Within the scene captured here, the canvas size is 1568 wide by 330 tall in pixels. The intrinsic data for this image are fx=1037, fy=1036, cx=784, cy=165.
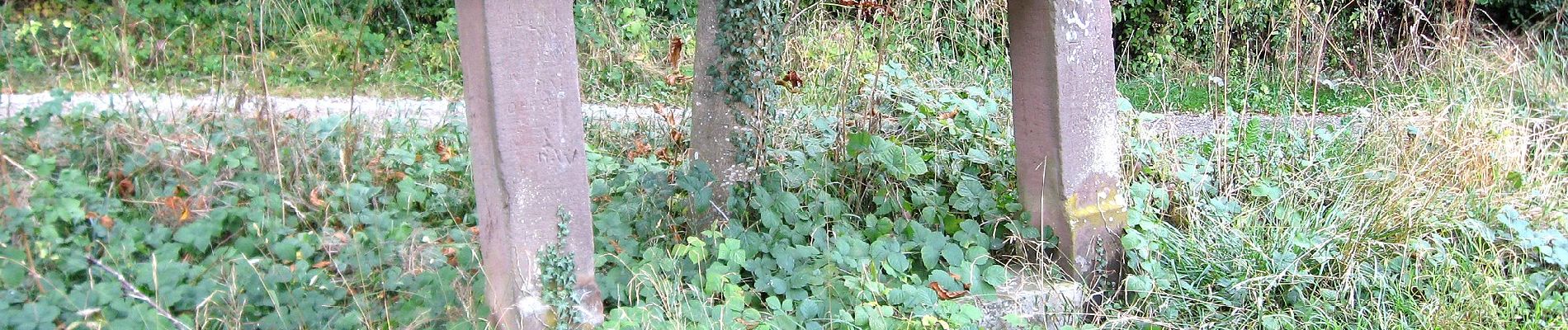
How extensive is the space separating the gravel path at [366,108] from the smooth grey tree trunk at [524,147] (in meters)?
1.83

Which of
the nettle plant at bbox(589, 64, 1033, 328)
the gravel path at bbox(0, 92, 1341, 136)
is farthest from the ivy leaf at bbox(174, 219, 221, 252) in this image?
the nettle plant at bbox(589, 64, 1033, 328)

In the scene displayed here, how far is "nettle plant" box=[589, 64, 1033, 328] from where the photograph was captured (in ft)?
10.1

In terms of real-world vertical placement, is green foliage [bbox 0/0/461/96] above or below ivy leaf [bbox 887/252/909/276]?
above

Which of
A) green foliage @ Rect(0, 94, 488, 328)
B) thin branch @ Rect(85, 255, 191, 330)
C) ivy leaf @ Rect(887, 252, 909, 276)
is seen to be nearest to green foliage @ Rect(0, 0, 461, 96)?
green foliage @ Rect(0, 94, 488, 328)

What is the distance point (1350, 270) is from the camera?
353 cm

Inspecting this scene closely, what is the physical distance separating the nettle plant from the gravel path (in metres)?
0.87

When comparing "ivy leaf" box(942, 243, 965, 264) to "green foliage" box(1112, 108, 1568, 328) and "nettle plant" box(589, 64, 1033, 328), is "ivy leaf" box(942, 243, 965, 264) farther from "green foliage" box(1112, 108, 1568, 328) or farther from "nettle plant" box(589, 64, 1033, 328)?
"green foliage" box(1112, 108, 1568, 328)

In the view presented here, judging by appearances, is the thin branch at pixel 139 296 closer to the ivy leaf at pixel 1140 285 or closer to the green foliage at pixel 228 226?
the green foliage at pixel 228 226

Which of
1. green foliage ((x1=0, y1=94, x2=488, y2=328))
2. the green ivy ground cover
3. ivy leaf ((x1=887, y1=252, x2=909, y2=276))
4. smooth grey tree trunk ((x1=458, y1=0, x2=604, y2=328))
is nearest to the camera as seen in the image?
smooth grey tree trunk ((x1=458, y1=0, x2=604, y2=328))

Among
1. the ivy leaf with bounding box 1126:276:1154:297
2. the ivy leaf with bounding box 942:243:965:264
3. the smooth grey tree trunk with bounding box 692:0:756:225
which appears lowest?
the ivy leaf with bounding box 1126:276:1154:297

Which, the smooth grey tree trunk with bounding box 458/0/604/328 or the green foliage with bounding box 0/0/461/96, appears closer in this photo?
the smooth grey tree trunk with bounding box 458/0/604/328

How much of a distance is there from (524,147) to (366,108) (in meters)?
3.19

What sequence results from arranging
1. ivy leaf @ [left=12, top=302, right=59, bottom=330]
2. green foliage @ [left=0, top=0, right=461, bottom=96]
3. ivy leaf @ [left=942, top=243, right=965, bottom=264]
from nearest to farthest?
1. ivy leaf @ [left=12, top=302, right=59, bottom=330]
2. ivy leaf @ [left=942, top=243, right=965, bottom=264]
3. green foliage @ [left=0, top=0, right=461, bottom=96]

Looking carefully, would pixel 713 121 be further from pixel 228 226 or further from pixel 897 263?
pixel 228 226
